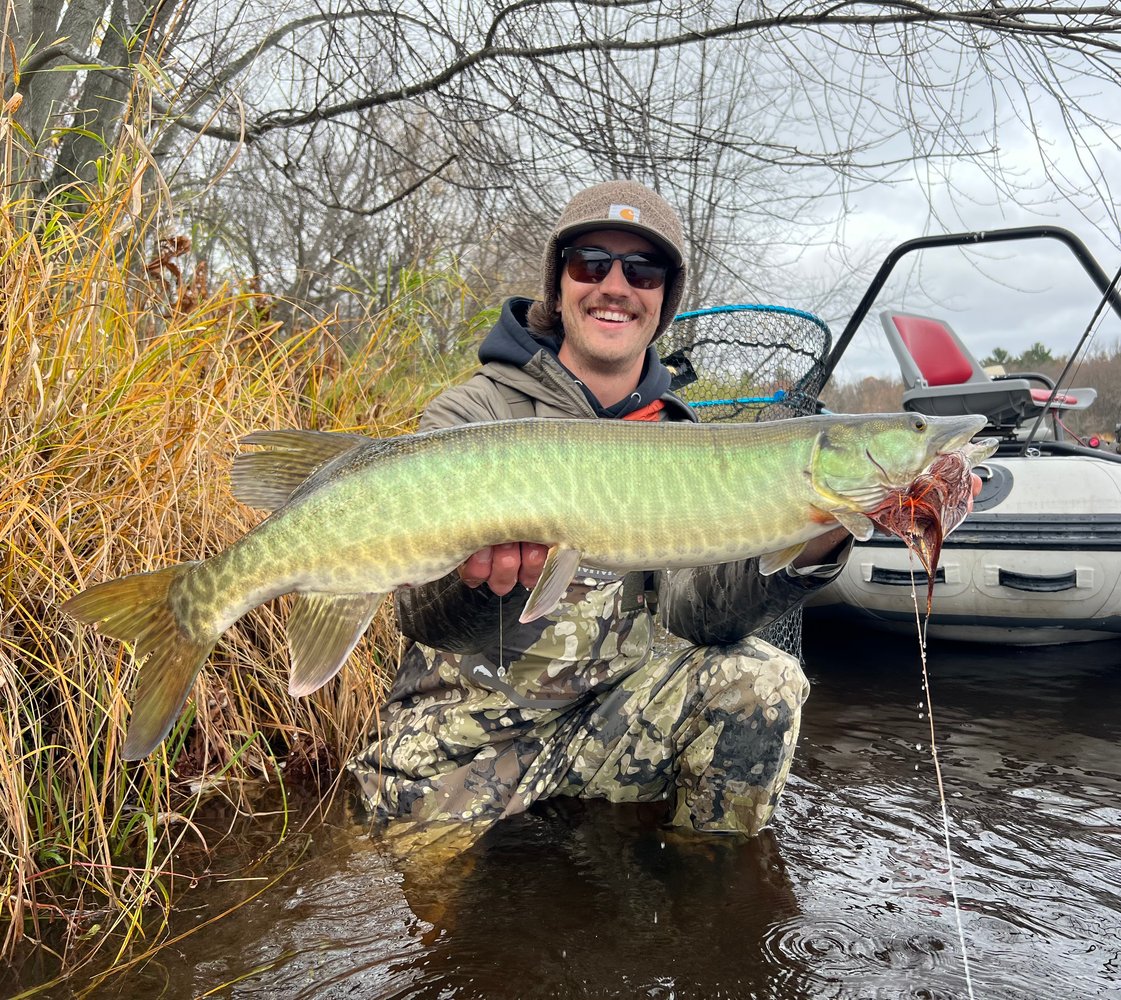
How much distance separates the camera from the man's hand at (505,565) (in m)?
2.16

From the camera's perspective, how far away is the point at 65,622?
2516 mm

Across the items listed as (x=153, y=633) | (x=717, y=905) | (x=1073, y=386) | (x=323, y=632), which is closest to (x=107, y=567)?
(x=153, y=633)

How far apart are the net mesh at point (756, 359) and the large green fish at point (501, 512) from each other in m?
2.33

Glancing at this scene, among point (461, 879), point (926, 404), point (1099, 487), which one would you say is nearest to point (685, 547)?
point (461, 879)

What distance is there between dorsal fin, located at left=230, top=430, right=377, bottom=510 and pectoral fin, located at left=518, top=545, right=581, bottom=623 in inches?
21.5

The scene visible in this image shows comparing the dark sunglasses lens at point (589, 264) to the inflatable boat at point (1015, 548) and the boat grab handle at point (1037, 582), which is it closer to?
the inflatable boat at point (1015, 548)

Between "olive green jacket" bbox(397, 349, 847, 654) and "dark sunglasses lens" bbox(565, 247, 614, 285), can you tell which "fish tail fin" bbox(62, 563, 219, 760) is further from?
"dark sunglasses lens" bbox(565, 247, 614, 285)

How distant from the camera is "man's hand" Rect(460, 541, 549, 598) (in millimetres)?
2156

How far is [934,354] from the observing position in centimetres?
645

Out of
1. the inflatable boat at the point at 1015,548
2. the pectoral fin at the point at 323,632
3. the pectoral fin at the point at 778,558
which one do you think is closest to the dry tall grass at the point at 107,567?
→ the pectoral fin at the point at 323,632

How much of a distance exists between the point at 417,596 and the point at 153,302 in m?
1.86

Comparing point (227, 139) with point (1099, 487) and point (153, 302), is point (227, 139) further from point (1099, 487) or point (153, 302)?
point (1099, 487)

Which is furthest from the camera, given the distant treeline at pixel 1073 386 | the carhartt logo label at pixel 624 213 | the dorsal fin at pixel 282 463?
the distant treeline at pixel 1073 386

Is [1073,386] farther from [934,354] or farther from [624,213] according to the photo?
[624,213]
